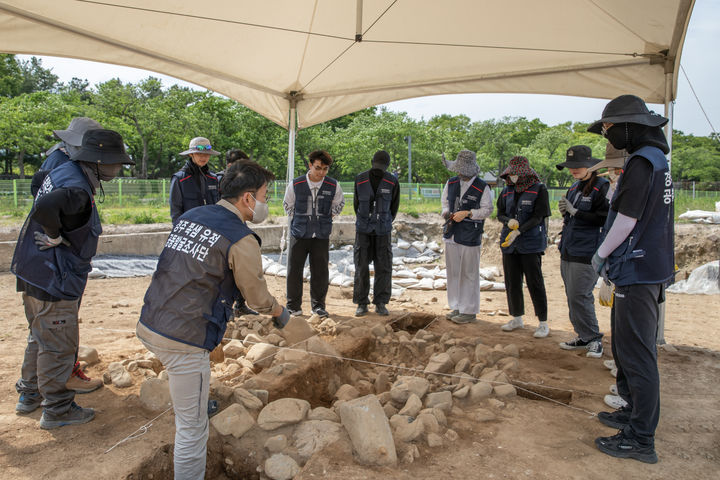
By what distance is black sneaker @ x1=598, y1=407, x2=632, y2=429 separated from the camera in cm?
290

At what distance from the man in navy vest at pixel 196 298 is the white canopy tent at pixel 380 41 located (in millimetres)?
2862

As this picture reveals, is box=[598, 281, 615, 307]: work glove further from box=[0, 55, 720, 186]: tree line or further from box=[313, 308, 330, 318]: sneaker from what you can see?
box=[0, 55, 720, 186]: tree line

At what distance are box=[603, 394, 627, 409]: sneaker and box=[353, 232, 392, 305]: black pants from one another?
2909mm

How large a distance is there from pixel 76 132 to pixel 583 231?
4.11 m

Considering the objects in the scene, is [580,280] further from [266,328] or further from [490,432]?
[266,328]

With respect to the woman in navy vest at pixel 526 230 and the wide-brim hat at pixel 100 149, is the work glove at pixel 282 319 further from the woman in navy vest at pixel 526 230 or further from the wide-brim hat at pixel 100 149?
the woman in navy vest at pixel 526 230

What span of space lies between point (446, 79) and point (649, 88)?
7.07 feet

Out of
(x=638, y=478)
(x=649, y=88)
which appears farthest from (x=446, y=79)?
(x=638, y=478)

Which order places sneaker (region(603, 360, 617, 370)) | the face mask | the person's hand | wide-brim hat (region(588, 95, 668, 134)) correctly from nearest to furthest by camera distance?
1. the face mask
2. wide-brim hat (region(588, 95, 668, 134))
3. sneaker (region(603, 360, 617, 370))
4. the person's hand

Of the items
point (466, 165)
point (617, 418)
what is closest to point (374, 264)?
point (466, 165)

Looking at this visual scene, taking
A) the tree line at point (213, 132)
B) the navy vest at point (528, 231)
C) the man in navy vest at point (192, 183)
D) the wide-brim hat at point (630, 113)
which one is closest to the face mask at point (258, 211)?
the wide-brim hat at point (630, 113)

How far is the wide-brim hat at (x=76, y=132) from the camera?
2.91 meters

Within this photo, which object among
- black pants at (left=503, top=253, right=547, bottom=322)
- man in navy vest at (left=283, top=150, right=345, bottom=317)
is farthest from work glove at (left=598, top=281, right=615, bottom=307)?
man in navy vest at (left=283, top=150, right=345, bottom=317)

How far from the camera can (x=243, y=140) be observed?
23.8 m
